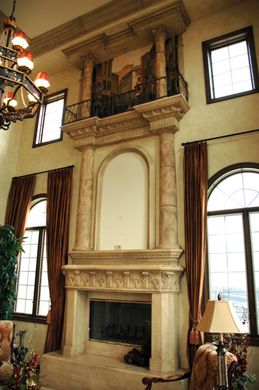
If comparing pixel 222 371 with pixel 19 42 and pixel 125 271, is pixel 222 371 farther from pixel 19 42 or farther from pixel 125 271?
pixel 19 42

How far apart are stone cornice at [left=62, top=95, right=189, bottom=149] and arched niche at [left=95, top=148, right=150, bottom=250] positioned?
1.30 ft

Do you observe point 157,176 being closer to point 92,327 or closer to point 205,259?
point 205,259

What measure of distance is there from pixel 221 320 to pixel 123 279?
9.14 feet

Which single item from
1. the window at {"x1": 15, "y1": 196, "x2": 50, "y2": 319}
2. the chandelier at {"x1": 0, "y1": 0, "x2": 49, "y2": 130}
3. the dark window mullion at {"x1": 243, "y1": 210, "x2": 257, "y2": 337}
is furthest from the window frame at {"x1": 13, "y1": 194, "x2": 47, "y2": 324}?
the dark window mullion at {"x1": 243, "y1": 210, "x2": 257, "y2": 337}

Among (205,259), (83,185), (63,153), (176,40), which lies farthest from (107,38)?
(205,259)

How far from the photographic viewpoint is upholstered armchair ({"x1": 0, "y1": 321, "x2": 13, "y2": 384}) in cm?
503

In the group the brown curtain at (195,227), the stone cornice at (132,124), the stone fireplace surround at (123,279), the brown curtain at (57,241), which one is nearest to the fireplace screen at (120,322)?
the stone fireplace surround at (123,279)

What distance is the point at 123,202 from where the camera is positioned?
21.5 feet

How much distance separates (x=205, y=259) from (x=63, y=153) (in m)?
4.40

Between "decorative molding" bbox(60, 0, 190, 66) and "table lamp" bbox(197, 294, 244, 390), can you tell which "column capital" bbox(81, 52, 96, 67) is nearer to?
"decorative molding" bbox(60, 0, 190, 66)

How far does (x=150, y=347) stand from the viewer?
18.0 ft

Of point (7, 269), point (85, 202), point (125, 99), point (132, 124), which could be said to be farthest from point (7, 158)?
point (132, 124)

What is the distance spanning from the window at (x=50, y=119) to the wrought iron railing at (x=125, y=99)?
59cm

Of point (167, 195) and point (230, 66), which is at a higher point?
point (230, 66)
